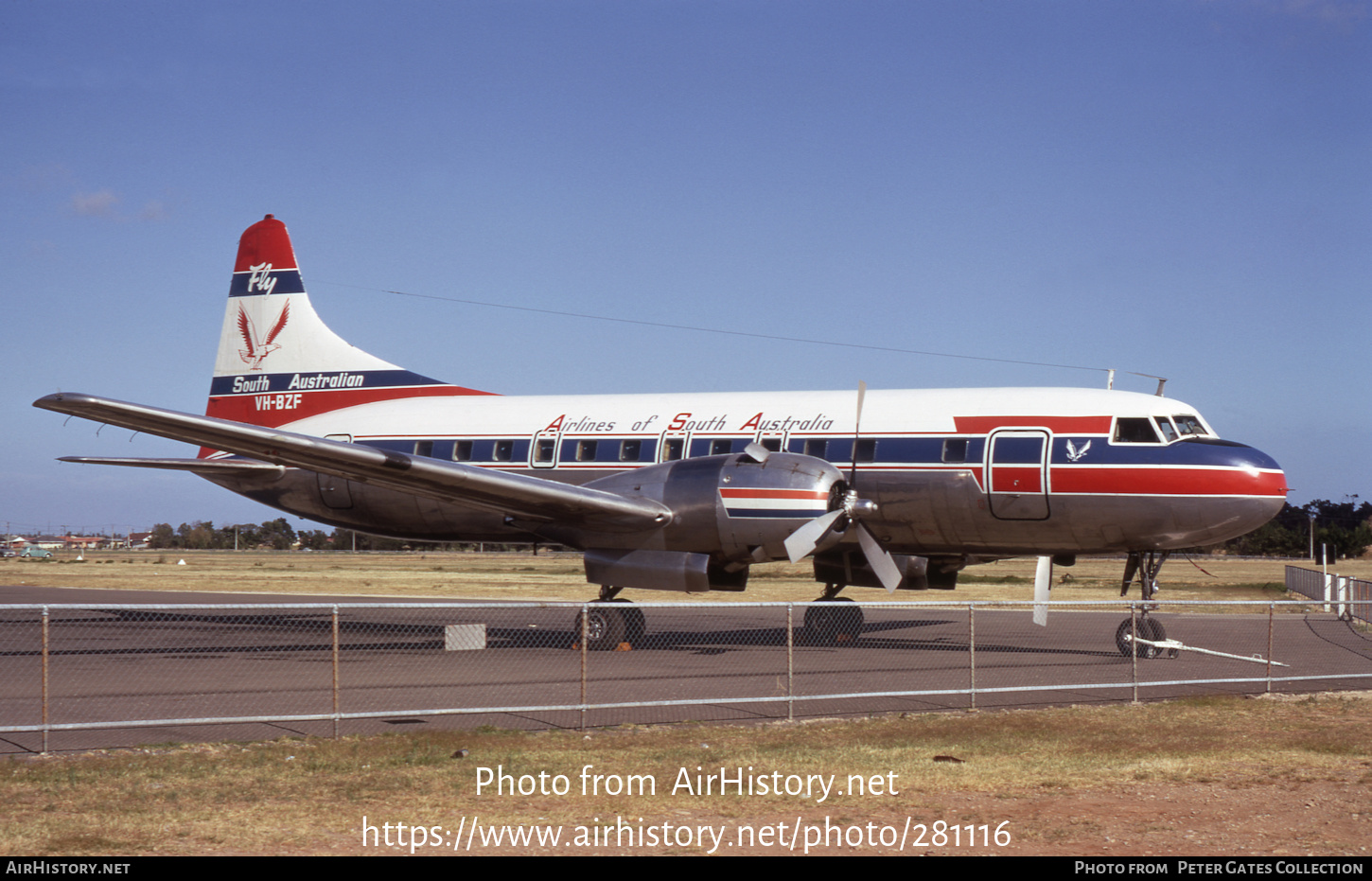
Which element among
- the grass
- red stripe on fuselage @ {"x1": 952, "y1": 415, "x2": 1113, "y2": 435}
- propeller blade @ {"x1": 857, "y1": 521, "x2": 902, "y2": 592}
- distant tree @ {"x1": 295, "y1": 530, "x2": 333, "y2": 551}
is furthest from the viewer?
distant tree @ {"x1": 295, "y1": 530, "x2": 333, "y2": 551}

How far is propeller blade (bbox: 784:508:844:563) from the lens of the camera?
703 inches

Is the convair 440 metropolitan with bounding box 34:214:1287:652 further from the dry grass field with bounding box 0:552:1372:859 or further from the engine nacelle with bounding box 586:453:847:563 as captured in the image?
the dry grass field with bounding box 0:552:1372:859

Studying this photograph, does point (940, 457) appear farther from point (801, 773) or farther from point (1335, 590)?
point (1335, 590)

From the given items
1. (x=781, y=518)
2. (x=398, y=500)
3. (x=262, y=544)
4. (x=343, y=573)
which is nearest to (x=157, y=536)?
(x=262, y=544)

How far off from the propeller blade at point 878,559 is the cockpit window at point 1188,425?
199 inches

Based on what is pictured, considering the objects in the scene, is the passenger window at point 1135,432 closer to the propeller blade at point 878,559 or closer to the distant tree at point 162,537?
the propeller blade at point 878,559

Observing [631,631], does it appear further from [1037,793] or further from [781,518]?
[1037,793]

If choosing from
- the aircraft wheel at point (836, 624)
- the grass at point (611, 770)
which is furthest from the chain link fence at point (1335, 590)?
the grass at point (611, 770)

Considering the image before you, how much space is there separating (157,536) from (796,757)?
136 metres

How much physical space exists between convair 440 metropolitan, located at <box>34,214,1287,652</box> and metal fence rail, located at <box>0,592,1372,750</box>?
45.8 inches

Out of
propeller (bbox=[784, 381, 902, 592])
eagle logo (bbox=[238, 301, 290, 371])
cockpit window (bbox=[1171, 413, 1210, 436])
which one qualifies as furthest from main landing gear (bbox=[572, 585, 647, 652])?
eagle logo (bbox=[238, 301, 290, 371])

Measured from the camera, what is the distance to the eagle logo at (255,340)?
2747 cm

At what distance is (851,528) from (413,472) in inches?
278

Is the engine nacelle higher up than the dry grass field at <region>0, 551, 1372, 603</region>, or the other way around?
the engine nacelle
